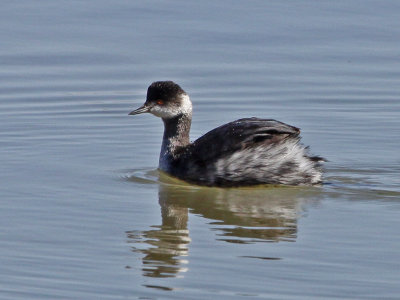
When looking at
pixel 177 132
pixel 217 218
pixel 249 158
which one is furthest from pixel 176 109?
pixel 217 218

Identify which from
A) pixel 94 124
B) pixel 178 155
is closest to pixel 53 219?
pixel 178 155

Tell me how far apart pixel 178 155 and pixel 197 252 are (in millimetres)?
2758

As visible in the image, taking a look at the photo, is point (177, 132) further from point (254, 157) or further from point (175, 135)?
point (254, 157)

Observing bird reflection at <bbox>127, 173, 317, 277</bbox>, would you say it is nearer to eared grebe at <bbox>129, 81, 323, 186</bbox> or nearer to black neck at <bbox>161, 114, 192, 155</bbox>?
eared grebe at <bbox>129, 81, 323, 186</bbox>

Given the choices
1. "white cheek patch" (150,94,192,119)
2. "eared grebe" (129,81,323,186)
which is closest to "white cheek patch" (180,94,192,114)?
"white cheek patch" (150,94,192,119)

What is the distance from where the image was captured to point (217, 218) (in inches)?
368

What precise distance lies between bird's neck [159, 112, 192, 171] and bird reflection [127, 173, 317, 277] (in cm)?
58

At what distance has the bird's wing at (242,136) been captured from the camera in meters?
10.0

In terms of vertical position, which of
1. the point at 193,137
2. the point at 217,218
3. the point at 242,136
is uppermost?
the point at 242,136

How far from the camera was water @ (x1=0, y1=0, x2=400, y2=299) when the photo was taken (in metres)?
7.74

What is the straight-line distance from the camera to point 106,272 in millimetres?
7738

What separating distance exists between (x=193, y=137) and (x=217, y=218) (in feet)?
9.28

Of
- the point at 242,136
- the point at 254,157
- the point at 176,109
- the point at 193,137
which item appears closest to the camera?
the point at 242,136

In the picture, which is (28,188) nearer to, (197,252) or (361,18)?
(197,252)
